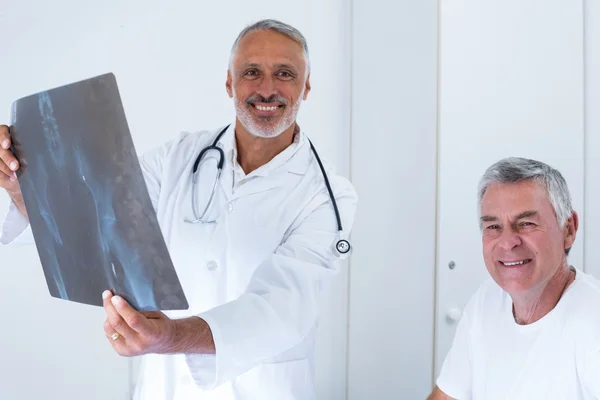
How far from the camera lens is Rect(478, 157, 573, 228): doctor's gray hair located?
130 centimetres

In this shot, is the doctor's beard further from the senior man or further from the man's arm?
the man's arm

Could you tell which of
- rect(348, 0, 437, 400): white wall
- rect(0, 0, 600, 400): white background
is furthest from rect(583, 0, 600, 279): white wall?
rect(348, 0, 437, 400): white wall

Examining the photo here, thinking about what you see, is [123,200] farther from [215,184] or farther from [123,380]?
[123,380]

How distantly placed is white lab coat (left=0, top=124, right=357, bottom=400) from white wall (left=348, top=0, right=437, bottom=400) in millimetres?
655

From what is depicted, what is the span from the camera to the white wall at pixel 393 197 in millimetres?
2004

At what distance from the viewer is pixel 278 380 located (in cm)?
132

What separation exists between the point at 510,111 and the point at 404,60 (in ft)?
1.34

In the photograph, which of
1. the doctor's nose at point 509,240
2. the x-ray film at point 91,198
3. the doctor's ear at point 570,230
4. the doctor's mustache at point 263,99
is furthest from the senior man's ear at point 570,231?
the x-ray film at point 91,198

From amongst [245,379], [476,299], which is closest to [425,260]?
[476,299]

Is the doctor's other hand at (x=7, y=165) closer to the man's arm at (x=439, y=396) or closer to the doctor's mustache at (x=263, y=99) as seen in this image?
the doctor's mustache at (x=263, y=99)

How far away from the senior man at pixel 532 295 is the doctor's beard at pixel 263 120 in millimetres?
487

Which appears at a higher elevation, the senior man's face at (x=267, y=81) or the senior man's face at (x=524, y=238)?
the senior man's face at (x=267, y=81)

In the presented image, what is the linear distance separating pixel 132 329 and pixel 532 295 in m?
0.89

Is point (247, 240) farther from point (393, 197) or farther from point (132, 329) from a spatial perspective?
point (393, 197)
